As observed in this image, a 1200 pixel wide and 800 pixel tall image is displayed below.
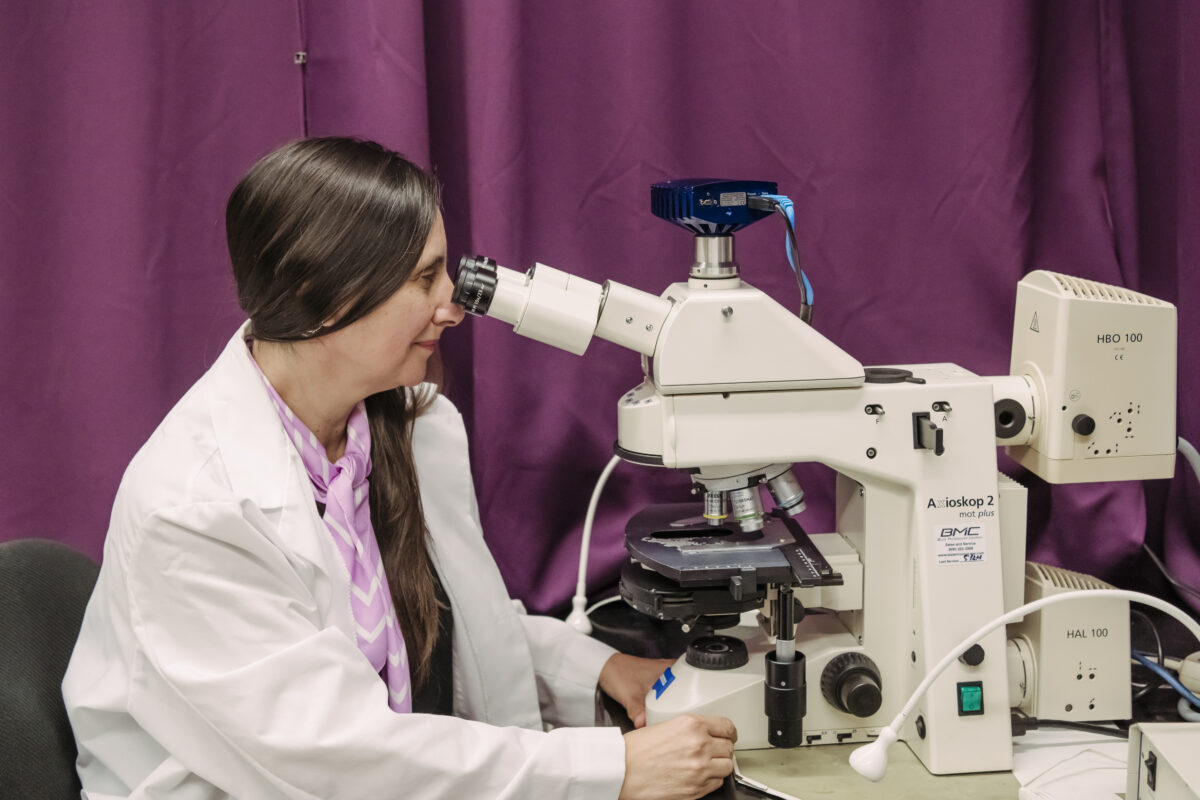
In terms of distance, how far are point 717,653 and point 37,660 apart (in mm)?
651

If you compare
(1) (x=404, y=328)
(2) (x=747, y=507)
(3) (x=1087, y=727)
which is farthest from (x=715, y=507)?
(3) (x=1087, y=727)

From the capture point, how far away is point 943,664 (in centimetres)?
113

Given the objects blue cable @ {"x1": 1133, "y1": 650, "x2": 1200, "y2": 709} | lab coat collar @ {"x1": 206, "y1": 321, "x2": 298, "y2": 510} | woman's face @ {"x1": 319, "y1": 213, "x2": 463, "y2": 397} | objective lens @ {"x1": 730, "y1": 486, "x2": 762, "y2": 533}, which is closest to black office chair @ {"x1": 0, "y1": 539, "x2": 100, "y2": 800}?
lab coat collar @ {"x1": 206, "y1": 321, "x2": 298, "y2": 510}

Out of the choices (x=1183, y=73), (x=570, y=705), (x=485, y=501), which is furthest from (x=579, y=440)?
(x=1183, y=73)

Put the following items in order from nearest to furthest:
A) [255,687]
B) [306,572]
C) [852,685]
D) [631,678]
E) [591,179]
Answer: [255,687]
[306,572]
[852,685]
[631,678]
[591,179]

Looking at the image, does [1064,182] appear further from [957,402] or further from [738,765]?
[738,765]

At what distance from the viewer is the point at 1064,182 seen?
66.4 inches

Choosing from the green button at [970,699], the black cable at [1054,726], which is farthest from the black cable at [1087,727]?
the green button at [970,699]

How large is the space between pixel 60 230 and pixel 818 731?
1170 mm

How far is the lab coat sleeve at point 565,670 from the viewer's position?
1422 mm

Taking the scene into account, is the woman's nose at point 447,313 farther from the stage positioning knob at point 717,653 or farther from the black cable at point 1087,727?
the black cable at point 1087,727

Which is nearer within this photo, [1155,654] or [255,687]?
[255,687]

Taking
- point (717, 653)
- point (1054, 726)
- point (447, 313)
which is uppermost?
point (447, 313)

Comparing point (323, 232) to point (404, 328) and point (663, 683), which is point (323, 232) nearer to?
point (404, 328)
